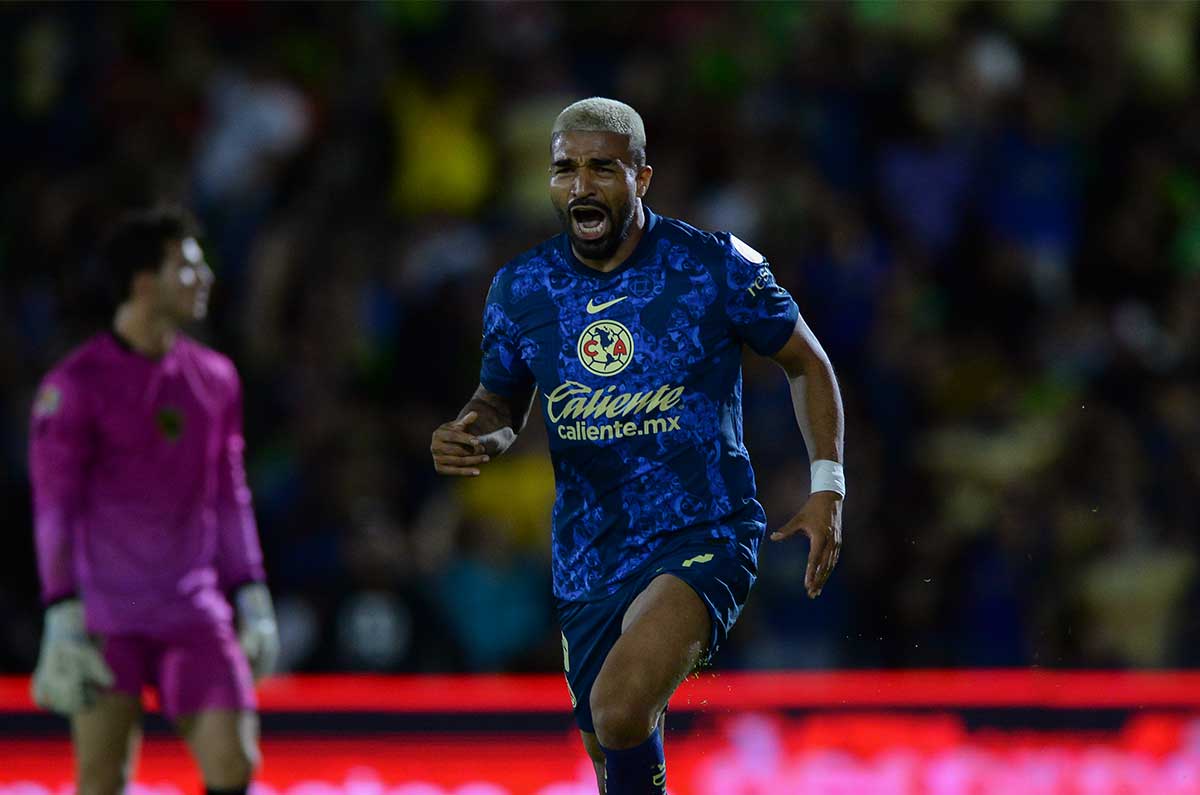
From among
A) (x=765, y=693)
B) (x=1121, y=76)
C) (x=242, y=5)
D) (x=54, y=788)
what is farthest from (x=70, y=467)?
(x=1121, y=76)

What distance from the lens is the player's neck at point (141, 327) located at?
5.76 meters

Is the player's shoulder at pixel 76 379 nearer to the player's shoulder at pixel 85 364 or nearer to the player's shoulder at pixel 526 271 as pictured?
the player's shoulder at pixel 85 364

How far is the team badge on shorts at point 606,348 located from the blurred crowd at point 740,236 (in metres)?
3.87

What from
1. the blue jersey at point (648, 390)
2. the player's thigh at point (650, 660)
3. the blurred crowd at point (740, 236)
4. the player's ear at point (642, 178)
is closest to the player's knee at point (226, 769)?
the blue jersey at point (648, 390)

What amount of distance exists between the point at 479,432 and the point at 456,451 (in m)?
0.23

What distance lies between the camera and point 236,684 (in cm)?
566

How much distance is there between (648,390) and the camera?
4.49 metres

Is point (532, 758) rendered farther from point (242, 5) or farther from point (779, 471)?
point (242, 5)

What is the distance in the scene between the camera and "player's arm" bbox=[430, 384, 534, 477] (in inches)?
172

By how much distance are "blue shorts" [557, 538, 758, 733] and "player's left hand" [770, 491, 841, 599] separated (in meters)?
0.19

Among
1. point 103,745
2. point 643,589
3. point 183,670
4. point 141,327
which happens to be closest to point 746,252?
point 643,589

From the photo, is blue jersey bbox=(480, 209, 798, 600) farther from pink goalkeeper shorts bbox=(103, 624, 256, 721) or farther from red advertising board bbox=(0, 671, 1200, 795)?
red advertising board bbox=(0, 671, 1200, 795)

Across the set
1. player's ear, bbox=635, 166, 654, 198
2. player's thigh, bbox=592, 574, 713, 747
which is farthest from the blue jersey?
player's thigh, bbox=592, 574, 713, 747

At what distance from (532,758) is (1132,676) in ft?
8.20
